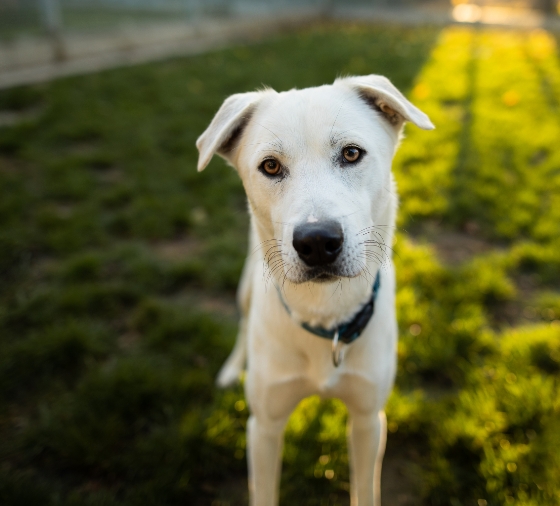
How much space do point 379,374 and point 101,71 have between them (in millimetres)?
8549

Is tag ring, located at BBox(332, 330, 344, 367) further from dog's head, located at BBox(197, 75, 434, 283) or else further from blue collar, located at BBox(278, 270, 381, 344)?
dog's head, located at BBox(197, 75, 434, 283)

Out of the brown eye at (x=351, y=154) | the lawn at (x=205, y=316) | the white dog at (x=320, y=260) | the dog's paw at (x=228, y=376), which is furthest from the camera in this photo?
the dog's paw at (x=228, y=376)

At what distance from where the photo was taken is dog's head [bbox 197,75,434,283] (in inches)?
66.7

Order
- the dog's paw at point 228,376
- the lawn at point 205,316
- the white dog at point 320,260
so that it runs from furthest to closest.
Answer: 1. the dog's paw at point 228,376
2. the lawn at point 205,316
3. the white dog at point 320,260

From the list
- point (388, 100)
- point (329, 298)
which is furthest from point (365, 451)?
point (388, 100)

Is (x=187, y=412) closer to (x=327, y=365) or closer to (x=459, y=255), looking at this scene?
(x=327, y=365)

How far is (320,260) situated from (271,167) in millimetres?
546

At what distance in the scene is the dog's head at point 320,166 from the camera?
1.70m

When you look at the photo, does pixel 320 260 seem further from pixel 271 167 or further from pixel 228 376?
pixel 228 376

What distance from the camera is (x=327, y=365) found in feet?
6.77

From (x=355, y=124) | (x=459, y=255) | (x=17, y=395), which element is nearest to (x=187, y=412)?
(x=17, y=395)

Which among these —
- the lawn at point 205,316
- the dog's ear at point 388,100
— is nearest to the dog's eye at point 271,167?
the dog's ear at point 388,100

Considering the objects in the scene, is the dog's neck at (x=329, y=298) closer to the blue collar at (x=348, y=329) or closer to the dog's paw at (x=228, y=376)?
the blue collar at (x=348, y=329)

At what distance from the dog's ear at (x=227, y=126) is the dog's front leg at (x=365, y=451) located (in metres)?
1.43
